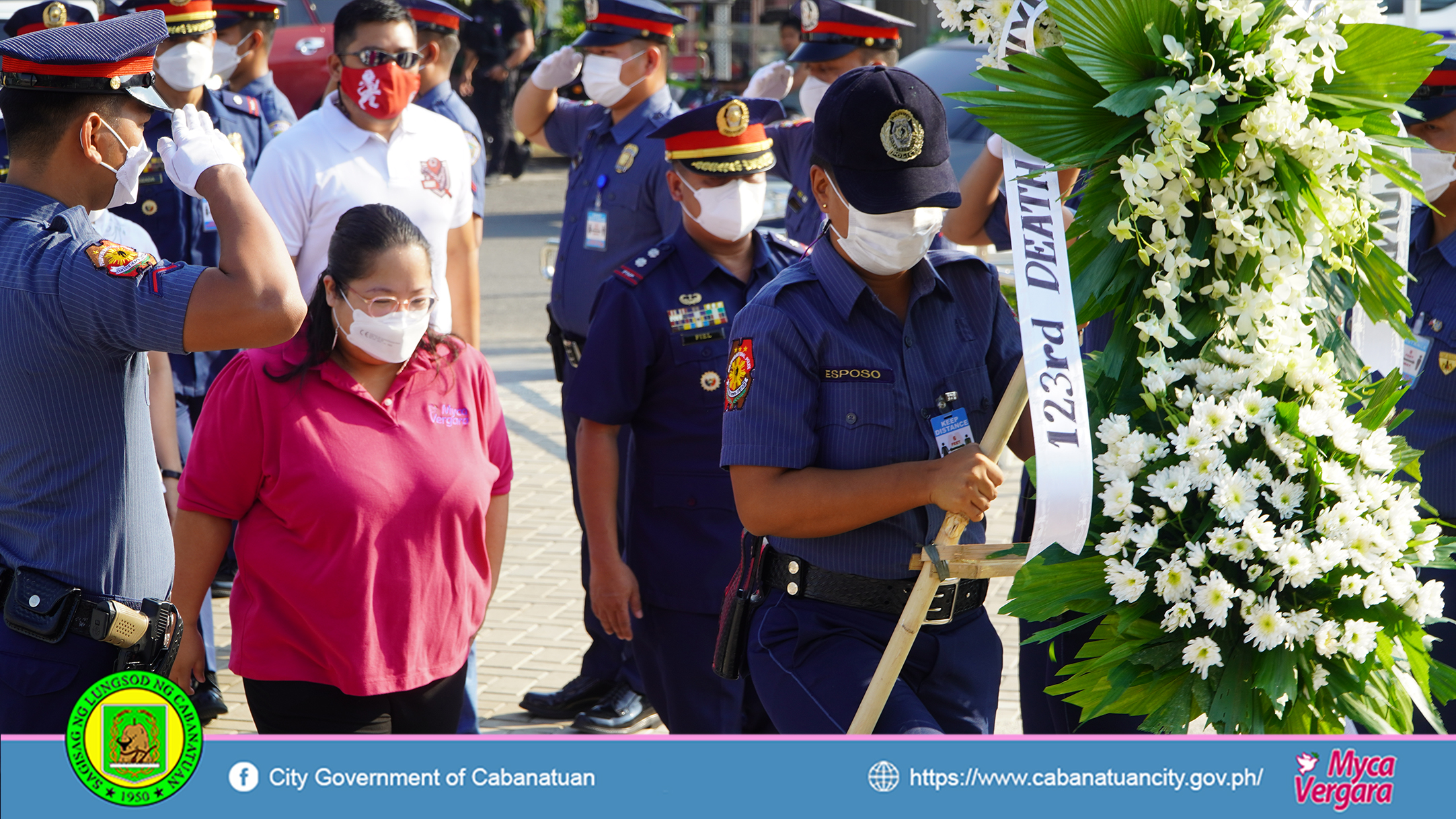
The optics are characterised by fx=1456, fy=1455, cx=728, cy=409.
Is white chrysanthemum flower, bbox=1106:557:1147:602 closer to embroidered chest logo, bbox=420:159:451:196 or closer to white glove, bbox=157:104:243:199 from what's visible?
white glove, bbox=157:104:243:199

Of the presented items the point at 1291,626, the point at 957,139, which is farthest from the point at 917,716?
the point at 957,139

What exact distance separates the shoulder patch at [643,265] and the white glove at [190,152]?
49.4 inches

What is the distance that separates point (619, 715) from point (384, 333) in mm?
1990

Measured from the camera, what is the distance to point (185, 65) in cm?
521

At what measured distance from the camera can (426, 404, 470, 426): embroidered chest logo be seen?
11.1 ft

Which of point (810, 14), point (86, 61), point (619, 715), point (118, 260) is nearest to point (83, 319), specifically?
point (118, 260)

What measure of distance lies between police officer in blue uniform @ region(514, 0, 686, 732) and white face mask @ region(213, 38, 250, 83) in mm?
1209

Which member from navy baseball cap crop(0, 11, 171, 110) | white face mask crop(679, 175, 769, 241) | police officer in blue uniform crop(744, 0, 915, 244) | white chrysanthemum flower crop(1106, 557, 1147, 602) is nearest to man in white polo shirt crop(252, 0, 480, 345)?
white face mask crop(679, 175, 769, 241)

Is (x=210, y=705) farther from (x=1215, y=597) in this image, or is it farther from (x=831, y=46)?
(x=831, y=46)

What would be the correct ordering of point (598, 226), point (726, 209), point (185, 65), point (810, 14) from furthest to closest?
point (810, 14)
point (598, 226)
point (185, 65)
point (726, 209)

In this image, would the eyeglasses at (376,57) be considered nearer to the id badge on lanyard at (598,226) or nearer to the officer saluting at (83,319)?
the id badge on lanyard at (598,226)

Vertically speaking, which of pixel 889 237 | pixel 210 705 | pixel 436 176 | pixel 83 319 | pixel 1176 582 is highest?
pixel 889 237

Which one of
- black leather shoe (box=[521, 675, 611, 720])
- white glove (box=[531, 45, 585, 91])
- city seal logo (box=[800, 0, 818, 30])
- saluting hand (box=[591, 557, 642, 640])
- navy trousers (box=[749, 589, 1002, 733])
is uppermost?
city seal logo (box=[800, 0, 818, 30])
